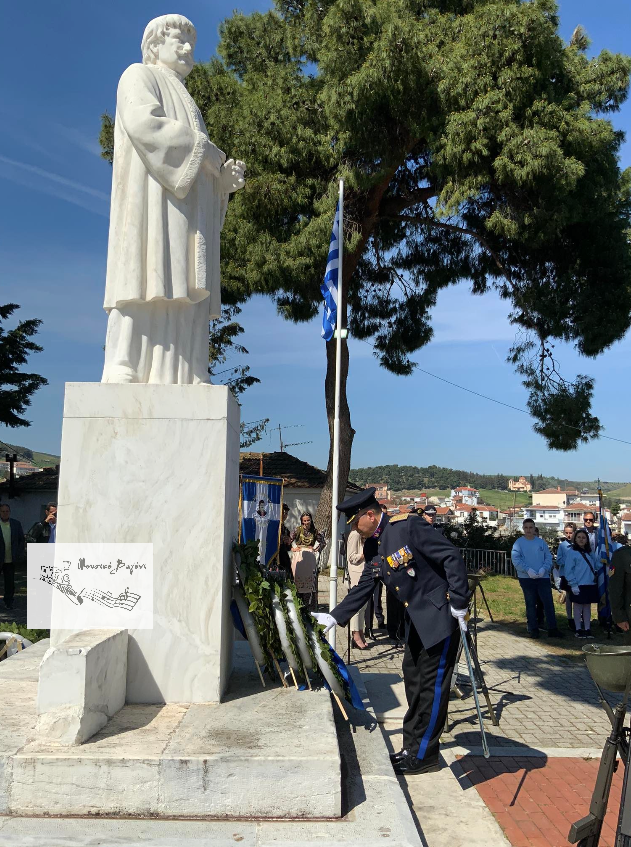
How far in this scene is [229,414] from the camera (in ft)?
13.8

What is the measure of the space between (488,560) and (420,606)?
1548cm

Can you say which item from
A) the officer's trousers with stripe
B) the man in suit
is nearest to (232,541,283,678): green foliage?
the officer's trousers with stripe

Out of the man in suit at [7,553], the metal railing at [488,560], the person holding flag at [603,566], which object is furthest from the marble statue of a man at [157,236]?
the metal railing at [488,560]

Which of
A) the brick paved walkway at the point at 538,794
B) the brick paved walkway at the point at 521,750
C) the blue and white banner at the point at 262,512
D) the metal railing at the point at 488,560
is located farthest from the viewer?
the metal railing at the point at 488,560

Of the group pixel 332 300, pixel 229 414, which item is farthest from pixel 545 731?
pixel 332 300

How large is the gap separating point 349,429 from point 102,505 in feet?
44.0

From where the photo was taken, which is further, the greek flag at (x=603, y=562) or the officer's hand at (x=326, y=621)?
the greek flag at (x=603, y=562)

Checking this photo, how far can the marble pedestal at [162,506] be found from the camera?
395 cm

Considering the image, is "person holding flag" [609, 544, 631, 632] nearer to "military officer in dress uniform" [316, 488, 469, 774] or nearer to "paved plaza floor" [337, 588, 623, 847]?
"paved plaza floor" [337, 588, 623, 847]

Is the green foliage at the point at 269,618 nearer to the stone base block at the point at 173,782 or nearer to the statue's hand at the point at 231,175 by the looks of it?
the stone base block at the point at 173,782

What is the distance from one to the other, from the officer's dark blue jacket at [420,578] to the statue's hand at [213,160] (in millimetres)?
2565

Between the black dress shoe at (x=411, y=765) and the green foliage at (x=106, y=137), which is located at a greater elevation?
the green foliage at (x=106, y=137)

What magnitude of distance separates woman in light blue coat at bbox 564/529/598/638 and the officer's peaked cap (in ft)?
22.4

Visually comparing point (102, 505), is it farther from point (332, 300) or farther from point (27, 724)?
point (332, 300)
